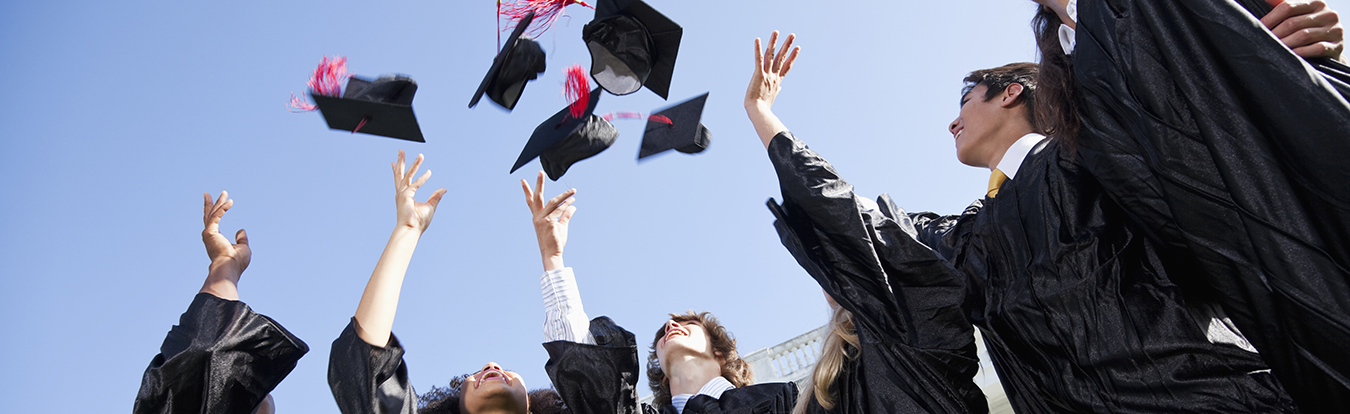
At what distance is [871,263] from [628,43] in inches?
63.4

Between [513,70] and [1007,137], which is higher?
[513,70]

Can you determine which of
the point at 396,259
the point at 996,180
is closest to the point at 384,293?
the point at 396,259

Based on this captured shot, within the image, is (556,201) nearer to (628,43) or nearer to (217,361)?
(628,43)

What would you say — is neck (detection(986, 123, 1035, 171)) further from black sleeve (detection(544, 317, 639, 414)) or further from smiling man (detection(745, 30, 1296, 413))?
black sleeve (detection(544, 317, 639, 414))

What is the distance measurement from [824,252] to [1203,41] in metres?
0.93

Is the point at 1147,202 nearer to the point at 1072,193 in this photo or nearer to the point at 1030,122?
the point at 1072,193

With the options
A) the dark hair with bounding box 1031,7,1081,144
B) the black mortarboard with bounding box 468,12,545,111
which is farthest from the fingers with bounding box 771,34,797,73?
the black mortarboard with bounding box 468,12,545,111

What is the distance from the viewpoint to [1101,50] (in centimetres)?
157

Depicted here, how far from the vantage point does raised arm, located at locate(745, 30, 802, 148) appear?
2.33 m

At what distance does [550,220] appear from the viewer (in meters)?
3.43

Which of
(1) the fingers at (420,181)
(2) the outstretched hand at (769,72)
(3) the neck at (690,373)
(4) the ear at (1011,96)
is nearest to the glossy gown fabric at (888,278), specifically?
(2) the outstretched hand at (769,72)

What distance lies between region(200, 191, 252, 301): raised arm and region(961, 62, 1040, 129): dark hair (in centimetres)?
260

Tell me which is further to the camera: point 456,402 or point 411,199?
point 456,402

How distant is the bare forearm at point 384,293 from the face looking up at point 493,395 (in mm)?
992
